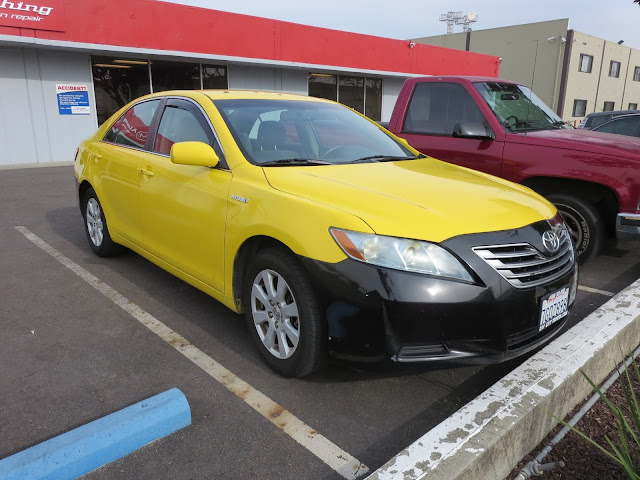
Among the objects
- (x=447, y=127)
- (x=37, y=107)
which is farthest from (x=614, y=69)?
(x=447, y=127)

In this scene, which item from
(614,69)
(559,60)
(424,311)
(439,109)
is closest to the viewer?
(424,311)

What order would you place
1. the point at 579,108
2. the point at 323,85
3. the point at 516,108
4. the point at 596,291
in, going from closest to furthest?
1. the point at 596,291
2. the point at 516,108
3. the point at 323,85
4. the point at 579,108

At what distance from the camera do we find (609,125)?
9.07 metres

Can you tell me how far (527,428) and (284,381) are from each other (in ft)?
4.42

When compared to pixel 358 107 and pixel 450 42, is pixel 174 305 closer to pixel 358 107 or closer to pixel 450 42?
pixel 358 107

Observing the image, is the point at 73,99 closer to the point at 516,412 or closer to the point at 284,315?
the point at 284,315

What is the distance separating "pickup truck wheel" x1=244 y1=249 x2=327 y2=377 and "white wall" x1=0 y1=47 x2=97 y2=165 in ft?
42.0

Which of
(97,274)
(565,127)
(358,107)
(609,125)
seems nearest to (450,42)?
(358,107)

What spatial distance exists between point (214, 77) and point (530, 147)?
43.6ft

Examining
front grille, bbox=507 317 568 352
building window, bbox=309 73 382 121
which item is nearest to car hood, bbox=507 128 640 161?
front grille, bbox=507 317 568 352

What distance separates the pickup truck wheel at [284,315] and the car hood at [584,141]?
11.0ft

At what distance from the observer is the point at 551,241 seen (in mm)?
2881

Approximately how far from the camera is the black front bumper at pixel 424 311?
2.42 metres

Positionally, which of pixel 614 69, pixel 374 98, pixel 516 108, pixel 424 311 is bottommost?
pixel 424 311
